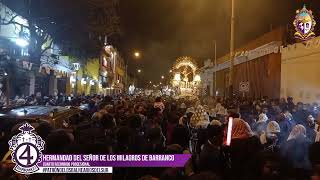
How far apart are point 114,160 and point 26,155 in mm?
1809

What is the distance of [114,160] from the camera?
719 cm

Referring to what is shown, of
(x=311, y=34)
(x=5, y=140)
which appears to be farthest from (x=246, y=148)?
(x=311, y=34)

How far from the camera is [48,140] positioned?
23.5ft

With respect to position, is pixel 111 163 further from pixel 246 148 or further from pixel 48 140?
pixel 246 148

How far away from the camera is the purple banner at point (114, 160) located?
634 centimetres

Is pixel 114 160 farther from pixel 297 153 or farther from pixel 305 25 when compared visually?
pixel 305 25

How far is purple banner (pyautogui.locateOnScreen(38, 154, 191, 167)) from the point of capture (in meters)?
6.34

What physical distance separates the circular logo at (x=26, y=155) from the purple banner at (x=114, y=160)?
0.14 meters

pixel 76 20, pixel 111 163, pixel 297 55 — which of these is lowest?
pixel 111 163

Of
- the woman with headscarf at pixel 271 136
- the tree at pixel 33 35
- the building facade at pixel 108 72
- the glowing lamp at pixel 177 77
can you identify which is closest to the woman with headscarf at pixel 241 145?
the woman with headscarf at pixel 271 136

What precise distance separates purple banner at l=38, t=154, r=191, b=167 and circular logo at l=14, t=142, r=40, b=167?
0.47 feet

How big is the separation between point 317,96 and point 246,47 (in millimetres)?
22947

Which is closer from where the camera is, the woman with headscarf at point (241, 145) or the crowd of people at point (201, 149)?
the crowd of people at point (201, 149)

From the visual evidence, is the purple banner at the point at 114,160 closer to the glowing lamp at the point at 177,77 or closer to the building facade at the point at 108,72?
the glowing lamp at the point at 177,77
